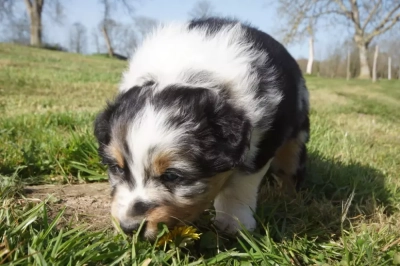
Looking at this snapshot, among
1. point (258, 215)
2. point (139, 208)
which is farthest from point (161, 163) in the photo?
point (258, 215)

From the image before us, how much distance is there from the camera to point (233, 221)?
2836 millimetres

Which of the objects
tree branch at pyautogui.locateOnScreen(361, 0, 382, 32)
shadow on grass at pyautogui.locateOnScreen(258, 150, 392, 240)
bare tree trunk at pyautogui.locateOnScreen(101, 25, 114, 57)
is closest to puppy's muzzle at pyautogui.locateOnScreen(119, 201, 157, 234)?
shadow on grass at pyautogui.locateOnScreen(258, 150, 392, 240)

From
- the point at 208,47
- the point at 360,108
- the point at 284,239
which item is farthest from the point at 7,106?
the point at 360,108

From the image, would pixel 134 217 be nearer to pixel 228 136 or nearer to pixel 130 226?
pixel 130 226

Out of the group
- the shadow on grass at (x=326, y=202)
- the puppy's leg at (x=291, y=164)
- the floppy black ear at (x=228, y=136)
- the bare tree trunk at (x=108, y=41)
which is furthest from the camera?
the bare tree trunk at (x=108, y=41)

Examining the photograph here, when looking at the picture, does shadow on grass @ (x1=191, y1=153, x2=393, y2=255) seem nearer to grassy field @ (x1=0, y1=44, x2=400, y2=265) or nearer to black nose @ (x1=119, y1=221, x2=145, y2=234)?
grassy field @ (x1=0, y1=44, x2=400, y2=265)

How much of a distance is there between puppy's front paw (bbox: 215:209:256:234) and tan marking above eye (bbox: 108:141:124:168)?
81cm

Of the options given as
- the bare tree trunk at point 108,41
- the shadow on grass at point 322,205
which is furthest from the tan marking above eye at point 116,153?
the bare tree trunk at point 108,41

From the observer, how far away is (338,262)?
8.17 ft

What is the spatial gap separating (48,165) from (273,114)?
6.62 ft

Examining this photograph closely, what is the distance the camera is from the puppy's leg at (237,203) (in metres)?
2.81

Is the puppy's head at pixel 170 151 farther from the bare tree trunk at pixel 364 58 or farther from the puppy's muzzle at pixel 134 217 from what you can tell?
the bare tree trunk at pixel 364 58

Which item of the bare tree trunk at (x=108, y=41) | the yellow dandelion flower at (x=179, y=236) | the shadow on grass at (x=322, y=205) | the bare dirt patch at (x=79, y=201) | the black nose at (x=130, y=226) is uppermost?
the bare tree trunk at (x=108, y=41)

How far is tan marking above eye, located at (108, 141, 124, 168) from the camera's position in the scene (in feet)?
7.91
